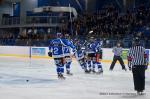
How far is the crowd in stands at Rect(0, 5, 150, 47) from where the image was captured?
26922 mm

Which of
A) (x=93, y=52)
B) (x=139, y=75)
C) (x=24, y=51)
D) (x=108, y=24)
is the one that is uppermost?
(x=108, y=24)

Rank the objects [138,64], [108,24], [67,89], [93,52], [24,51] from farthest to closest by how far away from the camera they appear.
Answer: [108,24]
[24,51]
[93,52]
[67,89]
[138,64]

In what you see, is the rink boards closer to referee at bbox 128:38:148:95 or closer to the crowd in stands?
the crowd in stands

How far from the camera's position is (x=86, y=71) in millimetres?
15477

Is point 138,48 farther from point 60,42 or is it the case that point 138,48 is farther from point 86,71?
point 86,71

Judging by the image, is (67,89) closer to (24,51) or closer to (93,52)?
(93,52)

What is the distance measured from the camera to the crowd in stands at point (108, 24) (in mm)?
26922

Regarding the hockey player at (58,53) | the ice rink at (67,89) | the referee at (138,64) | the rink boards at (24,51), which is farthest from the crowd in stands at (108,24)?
the referee at (138,64)

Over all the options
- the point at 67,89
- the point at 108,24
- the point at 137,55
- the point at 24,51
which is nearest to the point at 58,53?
the point at 67,89

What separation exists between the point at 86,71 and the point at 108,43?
830cm

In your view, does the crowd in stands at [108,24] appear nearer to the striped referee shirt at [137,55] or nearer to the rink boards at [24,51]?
the rink boards at [24,51]

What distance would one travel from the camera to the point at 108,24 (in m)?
29.9

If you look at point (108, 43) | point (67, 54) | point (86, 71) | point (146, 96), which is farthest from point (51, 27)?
point (146, 96)

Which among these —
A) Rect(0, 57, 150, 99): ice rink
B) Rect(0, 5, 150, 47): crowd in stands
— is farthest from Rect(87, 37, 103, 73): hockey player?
Rect(0, 5, 150, 47): crowd in stands
